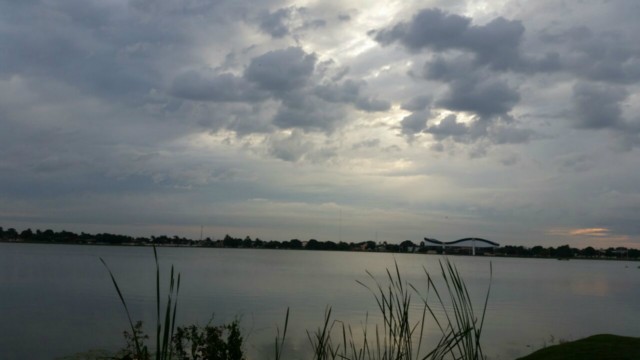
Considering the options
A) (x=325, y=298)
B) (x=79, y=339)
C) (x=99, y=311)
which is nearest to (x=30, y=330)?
(x=79, y=339)

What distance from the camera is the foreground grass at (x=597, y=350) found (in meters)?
12.4

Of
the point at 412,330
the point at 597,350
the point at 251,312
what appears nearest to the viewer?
the point at 412,330

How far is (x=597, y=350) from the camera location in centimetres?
1307

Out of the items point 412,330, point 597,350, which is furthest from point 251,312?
point 412,330

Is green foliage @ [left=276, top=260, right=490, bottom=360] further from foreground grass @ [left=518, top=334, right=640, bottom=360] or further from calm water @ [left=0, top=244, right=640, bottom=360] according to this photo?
calm water @ [left=0, top=244, right=640, bottom=360]

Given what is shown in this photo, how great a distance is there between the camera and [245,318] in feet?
99.2

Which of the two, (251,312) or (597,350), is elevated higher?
(597,350)

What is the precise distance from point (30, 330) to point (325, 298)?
71.3 feet

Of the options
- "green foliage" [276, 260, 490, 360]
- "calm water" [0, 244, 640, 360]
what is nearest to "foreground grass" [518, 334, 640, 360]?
"green foliage" [276, 260, 490, 360]

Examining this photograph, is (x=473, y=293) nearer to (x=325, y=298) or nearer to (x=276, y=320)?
(x=325, y=298)

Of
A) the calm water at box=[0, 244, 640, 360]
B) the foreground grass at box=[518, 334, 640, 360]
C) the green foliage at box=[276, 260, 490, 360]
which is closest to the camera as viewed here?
the green foliage at box=[276, 260, 490, 360]

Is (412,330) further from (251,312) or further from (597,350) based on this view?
(251,312)

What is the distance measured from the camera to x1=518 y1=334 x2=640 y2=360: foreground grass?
1235cm

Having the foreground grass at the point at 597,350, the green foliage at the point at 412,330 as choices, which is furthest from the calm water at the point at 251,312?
the green foliage at the point at 412,330
